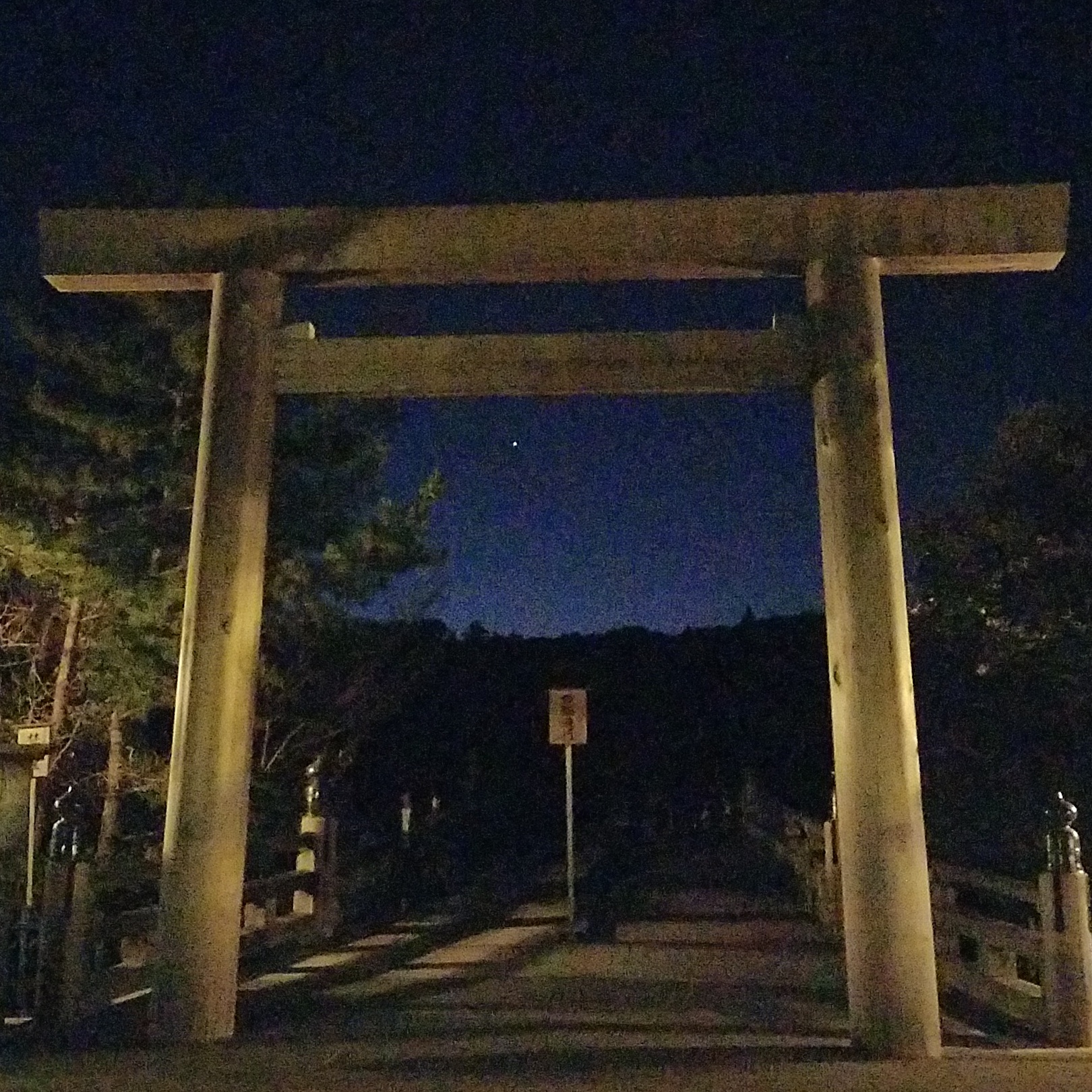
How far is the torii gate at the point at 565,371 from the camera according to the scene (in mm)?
6637

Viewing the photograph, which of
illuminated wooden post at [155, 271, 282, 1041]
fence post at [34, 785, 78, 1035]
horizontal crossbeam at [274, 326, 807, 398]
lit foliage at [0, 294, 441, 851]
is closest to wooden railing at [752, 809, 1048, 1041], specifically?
horizontal crossbeam at [274, 326, 807, 398]

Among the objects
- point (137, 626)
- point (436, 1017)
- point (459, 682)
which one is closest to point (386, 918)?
point (137, 626)

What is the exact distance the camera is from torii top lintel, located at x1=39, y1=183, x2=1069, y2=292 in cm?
719

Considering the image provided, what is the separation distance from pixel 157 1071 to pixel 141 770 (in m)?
8.61

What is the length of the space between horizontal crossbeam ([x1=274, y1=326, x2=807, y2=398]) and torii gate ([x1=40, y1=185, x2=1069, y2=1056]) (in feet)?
0.04

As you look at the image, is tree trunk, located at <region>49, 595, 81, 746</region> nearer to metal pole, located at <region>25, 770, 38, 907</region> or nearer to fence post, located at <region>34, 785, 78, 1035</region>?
metal pole, located at <region>25, 770, 38, 907</region>

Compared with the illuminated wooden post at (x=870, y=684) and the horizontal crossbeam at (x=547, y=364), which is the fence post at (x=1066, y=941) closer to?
the illuminated wooden post at (x=870, y=684)

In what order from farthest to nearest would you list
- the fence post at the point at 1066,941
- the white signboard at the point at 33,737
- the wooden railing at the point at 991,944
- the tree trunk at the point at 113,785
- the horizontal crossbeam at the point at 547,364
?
the tree trunk at the point at 113,785 → the white signboard at the point at 33,737 → the wooden railing at the point at 991,944 → the horizontal crossbeam at the point at 547,364 → the fence post at the point at 1066,941

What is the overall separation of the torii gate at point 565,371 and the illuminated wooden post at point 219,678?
1 cm

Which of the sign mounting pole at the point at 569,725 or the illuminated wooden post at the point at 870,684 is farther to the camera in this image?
the sign mounting pole at the point at 569,725

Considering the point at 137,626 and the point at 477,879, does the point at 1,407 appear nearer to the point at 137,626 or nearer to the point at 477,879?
the point at 137,626

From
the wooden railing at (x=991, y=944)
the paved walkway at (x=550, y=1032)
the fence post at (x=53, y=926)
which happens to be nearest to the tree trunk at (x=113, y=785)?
the paved walkway at (x=550, y=1032)

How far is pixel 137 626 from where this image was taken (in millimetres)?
12977

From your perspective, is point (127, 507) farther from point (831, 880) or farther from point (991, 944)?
point (991, 944)
